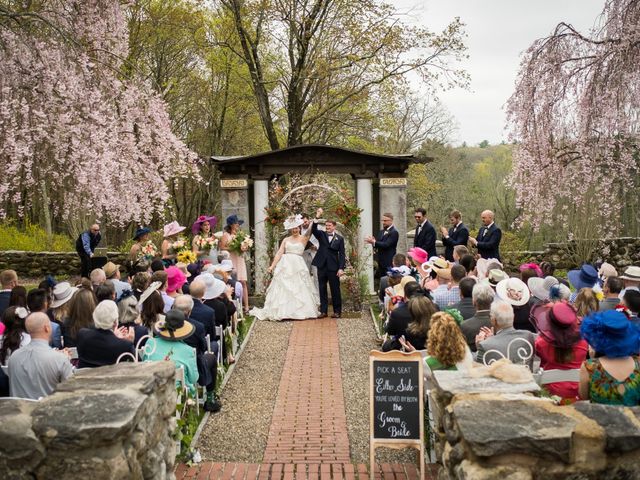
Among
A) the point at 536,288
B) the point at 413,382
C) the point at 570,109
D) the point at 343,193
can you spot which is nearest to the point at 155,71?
the point at 343,193

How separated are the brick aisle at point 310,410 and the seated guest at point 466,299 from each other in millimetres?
1689

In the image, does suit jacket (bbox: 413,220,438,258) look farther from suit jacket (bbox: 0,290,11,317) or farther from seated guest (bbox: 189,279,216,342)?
suit jacket (bbox: 0,290,11,317)

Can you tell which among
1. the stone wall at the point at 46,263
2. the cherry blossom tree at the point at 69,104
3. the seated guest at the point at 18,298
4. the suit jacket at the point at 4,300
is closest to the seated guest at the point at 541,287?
the seated guest at the point at 18,298

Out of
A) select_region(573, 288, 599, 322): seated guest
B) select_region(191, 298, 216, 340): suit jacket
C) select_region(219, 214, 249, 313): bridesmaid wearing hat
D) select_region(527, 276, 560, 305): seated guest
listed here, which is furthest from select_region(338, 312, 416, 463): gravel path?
select_region(573, 288, 599, 322): seated guest

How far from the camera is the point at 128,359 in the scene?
6059 millimetres

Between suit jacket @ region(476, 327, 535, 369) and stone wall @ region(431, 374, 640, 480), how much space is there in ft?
5.89

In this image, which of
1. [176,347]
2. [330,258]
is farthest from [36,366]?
[330,258]

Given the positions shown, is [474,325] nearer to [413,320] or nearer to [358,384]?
[413,320]

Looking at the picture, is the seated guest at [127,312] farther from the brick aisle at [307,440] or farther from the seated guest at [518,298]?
the seated guest at [518,298]

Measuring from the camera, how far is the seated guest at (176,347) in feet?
21.1

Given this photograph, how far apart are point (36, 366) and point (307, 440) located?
255cm

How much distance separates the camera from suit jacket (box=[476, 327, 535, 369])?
5.87 m

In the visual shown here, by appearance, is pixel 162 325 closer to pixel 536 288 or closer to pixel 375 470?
pixel 375 470

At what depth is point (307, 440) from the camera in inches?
257
